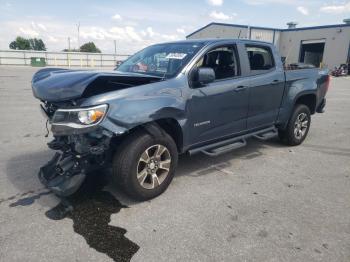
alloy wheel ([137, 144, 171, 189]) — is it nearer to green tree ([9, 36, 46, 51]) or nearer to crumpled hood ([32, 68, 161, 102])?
crumpled hood ([32, 68, 161, 102])

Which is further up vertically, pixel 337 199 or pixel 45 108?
pixel 45 108

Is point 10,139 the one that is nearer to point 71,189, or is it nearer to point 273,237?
point 71,189

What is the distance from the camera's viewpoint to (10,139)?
20.8ft

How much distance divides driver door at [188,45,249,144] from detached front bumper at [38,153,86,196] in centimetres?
150

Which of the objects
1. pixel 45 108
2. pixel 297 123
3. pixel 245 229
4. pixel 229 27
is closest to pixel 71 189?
pixel 45 108

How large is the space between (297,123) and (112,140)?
3.87 metres

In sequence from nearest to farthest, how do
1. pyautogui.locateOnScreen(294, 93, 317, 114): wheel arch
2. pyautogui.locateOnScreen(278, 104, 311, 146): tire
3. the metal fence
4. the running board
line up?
the running board, pyautogui.locateOnScreen(278, 104, 311, 146): tire, pyautogui.locateOnScreen(294, 93, 317, 114): wheel arch, the metal fence

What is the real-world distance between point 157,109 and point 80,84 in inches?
35.6

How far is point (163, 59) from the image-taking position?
4590 millimetres

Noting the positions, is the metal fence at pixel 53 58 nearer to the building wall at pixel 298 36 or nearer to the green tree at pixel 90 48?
the building wall at pixel 298 36

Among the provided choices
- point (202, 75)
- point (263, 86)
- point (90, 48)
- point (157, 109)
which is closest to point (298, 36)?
point (263, 86)

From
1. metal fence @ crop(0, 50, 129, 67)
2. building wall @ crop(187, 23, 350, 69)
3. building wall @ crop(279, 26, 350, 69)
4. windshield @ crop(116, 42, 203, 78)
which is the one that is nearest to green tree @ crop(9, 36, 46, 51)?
metal fence @ crop(0, 50, 129, 67)

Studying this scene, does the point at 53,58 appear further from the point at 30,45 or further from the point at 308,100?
the point at 30,45

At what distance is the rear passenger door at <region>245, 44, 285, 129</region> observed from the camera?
5.06 m
